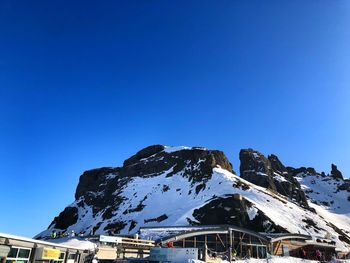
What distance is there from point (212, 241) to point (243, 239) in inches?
217

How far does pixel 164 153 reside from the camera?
481ft

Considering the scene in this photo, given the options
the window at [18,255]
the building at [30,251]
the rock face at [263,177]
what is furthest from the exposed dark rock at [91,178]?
the window at [18,255]

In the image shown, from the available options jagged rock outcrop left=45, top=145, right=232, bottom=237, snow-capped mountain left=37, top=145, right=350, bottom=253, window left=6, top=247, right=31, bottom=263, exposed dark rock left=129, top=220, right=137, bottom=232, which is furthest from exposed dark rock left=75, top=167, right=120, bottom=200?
window left=6, top=247, right=31, bottom=263

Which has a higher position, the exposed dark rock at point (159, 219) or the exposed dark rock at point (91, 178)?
the exposed dark rock at point (91, 178)

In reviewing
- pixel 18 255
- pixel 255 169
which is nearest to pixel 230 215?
pixel 18 255

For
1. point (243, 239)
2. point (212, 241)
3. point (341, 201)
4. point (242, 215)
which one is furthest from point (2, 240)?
point (341, 201)

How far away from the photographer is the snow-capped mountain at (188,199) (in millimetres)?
88312

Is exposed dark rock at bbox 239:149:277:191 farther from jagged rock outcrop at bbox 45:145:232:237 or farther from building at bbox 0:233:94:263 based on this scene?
building at bbox 0:233:94:263

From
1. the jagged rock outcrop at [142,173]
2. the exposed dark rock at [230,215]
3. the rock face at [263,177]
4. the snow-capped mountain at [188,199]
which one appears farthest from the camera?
the rock face at [263,177]

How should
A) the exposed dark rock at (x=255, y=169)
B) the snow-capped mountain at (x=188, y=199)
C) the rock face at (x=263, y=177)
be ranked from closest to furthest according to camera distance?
the snow-capped mountain at (x=188, y=199) → the exposed dark rock at (x=255, y=169) → the rock face at (x=263, y=177)

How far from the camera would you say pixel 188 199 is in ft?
349

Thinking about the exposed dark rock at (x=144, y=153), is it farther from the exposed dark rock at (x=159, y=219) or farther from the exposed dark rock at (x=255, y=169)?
the exposed dark rock at (x=159, y=219)

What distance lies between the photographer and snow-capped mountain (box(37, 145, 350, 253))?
8831 centimetres

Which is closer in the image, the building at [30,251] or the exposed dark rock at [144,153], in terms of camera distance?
the building at [30,251]
